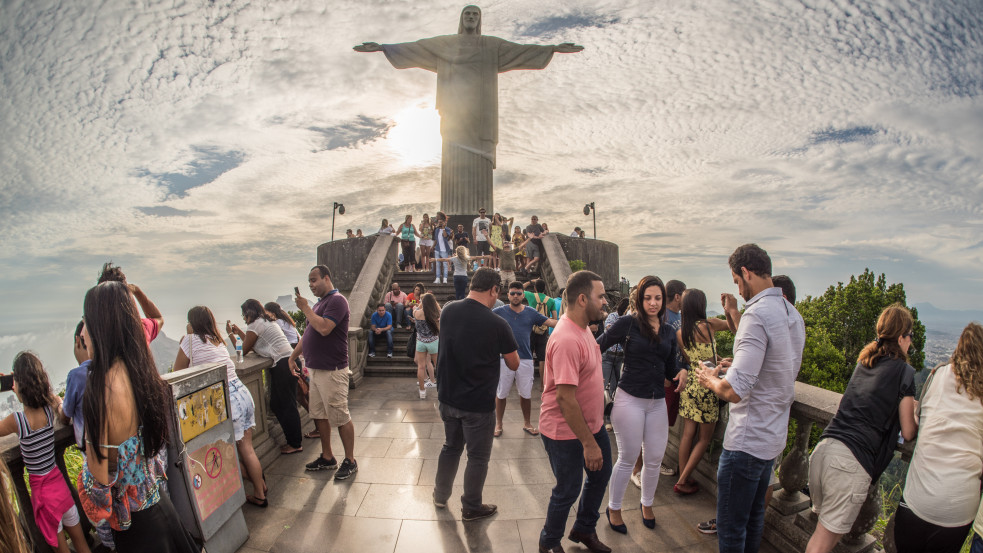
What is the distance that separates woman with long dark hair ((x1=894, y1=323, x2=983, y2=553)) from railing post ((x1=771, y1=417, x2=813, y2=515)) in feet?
3.17

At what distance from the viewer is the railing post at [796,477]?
11.5ft

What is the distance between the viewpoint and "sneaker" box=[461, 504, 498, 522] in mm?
3918

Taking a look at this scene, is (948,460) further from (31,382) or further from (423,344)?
(423,344)

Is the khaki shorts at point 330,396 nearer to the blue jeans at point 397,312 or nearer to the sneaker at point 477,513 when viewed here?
the sneaker at point 477,513

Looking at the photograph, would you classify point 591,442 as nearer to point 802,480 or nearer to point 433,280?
point 802,480

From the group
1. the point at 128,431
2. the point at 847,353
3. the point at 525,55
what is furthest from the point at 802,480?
the point at 847,353

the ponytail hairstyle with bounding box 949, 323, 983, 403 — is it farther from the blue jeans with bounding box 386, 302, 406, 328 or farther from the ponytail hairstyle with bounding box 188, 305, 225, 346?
the blue jeans with bounding box 386, 302, 406, 328

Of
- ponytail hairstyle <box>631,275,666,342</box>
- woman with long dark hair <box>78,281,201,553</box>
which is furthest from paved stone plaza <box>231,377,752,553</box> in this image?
ponytail hairstyle <box>631,275,666,342</box>

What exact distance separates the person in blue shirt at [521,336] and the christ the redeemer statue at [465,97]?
1124 cm

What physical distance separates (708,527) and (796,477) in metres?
0.72

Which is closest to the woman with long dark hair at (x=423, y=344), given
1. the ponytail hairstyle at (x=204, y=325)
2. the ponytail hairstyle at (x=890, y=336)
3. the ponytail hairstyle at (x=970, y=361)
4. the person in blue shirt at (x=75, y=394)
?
the ponytail hairstyle at (x=204, y=325)

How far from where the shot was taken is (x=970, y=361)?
2408mm

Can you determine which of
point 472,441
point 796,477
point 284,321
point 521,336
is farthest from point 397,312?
point 796,477

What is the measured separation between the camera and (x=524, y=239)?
580 inches
